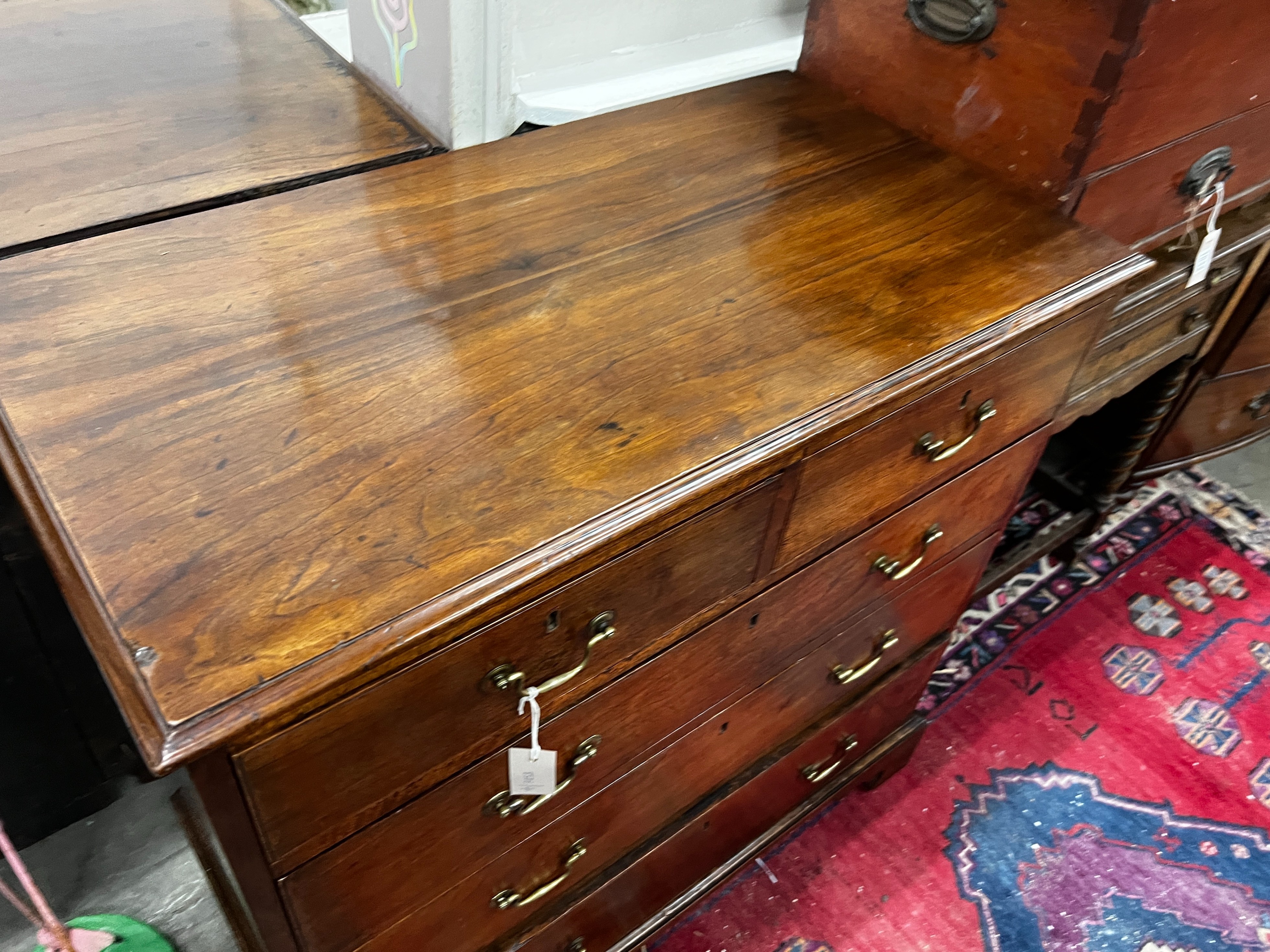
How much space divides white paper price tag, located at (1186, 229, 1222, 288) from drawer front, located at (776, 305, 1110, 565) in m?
0.38

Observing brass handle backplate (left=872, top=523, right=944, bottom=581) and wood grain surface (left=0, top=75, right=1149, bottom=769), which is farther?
brass handle backplate (left=872, top=523, right=944, bottom=581)

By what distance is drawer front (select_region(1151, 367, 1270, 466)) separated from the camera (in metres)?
1.71

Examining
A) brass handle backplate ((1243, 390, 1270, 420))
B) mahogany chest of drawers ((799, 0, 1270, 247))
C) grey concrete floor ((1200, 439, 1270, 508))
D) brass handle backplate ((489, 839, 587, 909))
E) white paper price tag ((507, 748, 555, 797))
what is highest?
mahogany chest of drawers ((799, 0, 1270, 247))

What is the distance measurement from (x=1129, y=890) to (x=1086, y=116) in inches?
44.8

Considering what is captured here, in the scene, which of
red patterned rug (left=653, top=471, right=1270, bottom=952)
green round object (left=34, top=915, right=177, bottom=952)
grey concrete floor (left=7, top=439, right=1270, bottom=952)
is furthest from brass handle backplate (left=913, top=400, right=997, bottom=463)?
green round object (left=34, top=915, right=177, bottom=952)

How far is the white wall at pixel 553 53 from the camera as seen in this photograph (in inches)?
36.2

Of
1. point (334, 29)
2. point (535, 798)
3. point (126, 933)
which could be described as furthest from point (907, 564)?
point (126, 933)

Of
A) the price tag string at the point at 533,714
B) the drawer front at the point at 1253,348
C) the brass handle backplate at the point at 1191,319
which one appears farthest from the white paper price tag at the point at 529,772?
the drawer front at the point at 1253,348

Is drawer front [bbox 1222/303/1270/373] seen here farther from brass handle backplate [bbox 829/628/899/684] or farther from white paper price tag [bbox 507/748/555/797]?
white paper price tag [bbox 507/748/555/797]

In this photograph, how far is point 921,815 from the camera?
4.69 feet

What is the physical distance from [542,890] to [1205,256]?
3.65 feet

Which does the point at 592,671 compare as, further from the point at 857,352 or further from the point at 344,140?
the point at 344,140

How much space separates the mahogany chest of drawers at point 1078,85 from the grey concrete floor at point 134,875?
1.25m

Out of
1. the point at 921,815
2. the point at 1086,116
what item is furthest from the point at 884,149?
the point at 921,815
